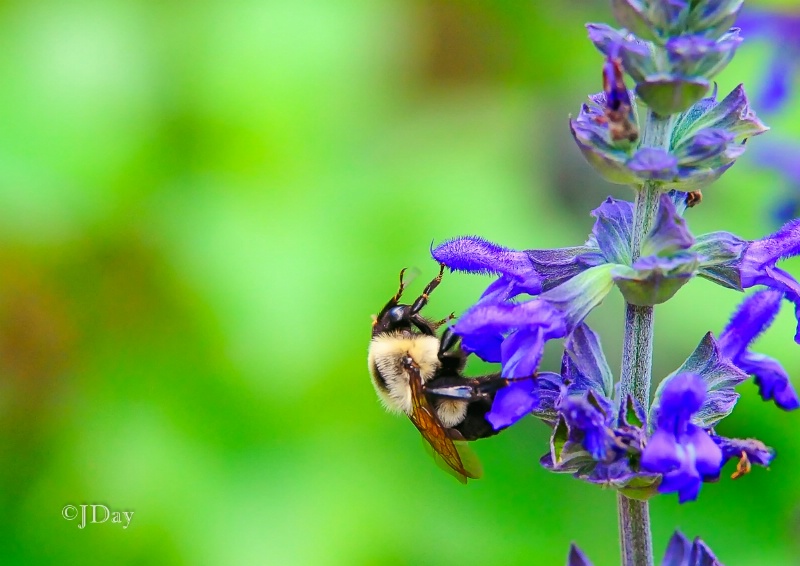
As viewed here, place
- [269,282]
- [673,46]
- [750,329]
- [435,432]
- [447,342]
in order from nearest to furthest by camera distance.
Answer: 1. [673,46]
2. [750,329]
3. [435,432]
4. [447,342]
5. [269,282]

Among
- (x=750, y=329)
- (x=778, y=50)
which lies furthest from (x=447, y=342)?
(x=778, y=50)

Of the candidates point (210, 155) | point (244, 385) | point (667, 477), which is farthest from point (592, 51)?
point (667, 477)

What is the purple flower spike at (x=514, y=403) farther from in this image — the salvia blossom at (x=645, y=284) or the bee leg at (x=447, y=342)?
the bee leg at (x=447, y=342)

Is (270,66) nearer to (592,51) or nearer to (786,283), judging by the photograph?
(592,51)

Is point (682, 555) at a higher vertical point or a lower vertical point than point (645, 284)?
lower

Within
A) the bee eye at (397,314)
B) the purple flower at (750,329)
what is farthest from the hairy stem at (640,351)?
the bee eye at (397,314)

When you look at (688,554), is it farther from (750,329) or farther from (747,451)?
(750,329)
